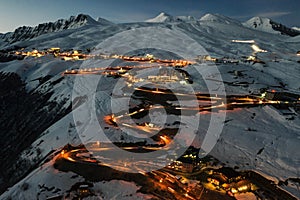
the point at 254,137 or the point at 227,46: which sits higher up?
the point at 227,46

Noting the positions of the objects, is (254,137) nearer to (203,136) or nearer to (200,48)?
(203,136)

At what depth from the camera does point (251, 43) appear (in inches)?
7579

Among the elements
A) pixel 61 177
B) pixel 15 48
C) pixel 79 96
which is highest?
pixel 15 48

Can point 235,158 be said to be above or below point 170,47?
below

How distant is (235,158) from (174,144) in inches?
408

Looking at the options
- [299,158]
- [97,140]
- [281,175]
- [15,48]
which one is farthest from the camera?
[15,48]

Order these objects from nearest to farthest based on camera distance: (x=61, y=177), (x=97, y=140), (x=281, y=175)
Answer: (x=61, y=177) → (x=281, y=175) → (x=97, y=140)

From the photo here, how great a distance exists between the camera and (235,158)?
149 feet

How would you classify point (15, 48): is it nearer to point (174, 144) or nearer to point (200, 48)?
point (200, 48)

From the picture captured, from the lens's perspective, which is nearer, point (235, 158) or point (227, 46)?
point (235, 158)

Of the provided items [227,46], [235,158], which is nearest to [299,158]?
[235,158]

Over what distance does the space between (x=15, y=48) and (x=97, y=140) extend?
160425 millimetres

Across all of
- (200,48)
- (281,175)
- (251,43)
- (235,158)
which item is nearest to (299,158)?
(281,175)

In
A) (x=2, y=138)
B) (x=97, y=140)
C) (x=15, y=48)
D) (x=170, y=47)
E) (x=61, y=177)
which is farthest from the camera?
(x=15, y=48)
